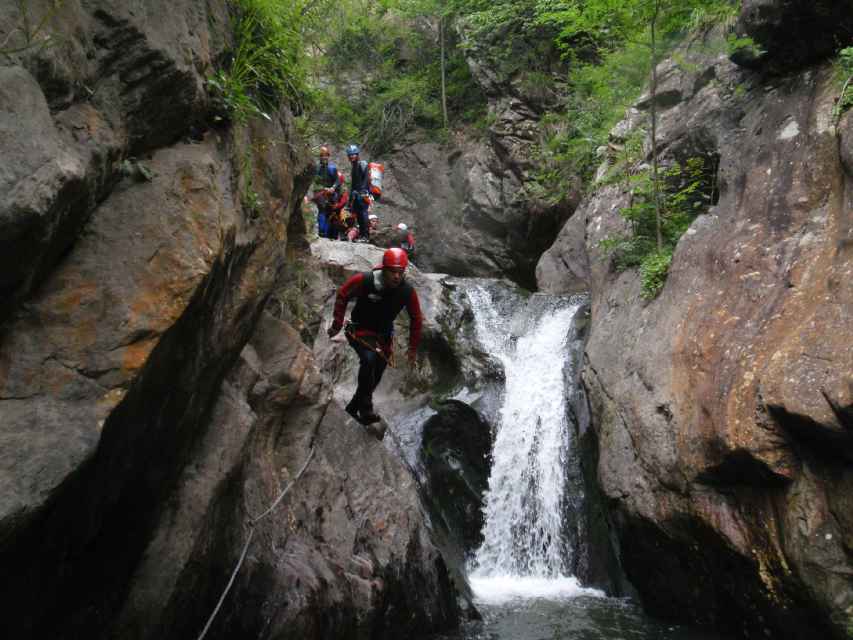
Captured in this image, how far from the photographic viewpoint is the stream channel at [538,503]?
7.30m

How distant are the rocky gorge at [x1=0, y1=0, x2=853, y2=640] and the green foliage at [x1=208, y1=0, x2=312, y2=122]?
0.57 feet

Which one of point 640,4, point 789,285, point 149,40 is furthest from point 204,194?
point 640,4

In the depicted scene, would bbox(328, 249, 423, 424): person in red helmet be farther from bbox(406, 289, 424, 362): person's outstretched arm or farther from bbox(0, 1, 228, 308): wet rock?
bbox(0, 1, 228, 308): wet rock

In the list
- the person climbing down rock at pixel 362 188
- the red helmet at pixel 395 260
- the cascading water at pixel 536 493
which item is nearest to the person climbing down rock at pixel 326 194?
the person climbing down rock at pixel 362 188

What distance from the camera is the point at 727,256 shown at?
7.39 meters

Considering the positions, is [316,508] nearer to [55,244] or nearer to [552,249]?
[55,244]

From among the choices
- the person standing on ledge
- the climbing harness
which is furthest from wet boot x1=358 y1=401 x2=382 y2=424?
the person standing on ledge

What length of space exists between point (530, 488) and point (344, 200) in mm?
7895

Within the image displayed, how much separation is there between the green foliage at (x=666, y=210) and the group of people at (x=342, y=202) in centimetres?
629

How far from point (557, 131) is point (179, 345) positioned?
15495mm

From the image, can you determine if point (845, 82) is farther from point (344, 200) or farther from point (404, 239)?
point (404, 239)

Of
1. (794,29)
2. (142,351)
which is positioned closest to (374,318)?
(142,351)

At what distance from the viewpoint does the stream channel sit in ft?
23.9

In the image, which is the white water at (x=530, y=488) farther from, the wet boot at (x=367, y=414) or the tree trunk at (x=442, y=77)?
the tree trunk at (x=442, y=77)
